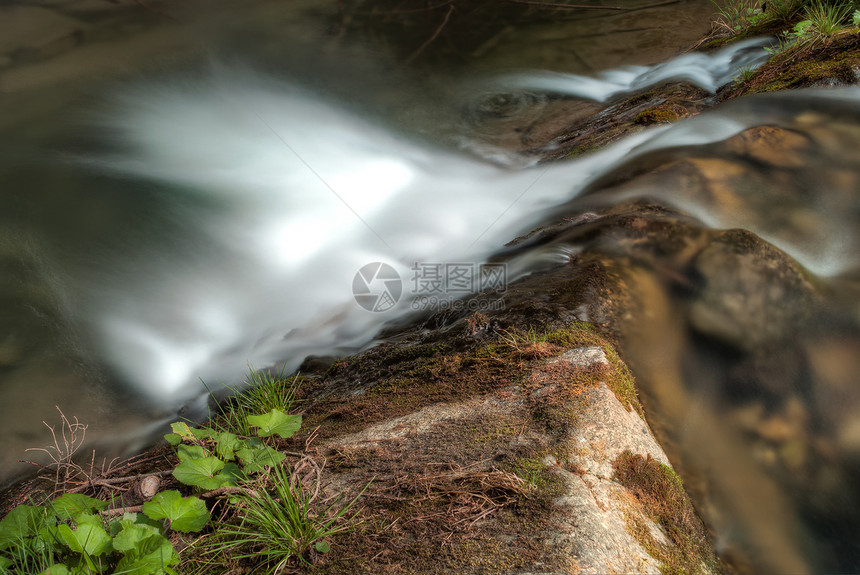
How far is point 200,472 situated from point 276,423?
1.12 ft

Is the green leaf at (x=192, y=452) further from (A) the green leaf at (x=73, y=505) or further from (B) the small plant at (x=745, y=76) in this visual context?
(B) the small plant at (x=745, y=76)

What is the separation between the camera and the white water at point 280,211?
4.64 metres

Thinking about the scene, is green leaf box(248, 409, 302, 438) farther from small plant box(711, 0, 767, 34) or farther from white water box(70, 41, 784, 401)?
small plant box(711, 0, 767, 34)

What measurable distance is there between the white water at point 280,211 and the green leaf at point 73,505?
7.31 feet

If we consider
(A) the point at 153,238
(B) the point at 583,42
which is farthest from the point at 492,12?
(A) the point at 153,238

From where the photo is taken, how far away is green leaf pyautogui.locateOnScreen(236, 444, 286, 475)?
6.98 ft

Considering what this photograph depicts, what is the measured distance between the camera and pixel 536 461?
197 centimetres

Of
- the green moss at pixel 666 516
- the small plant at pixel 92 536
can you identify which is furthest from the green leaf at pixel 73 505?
the green moss at pixel 666 516

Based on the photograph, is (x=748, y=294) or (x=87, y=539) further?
(x=748, y=294)

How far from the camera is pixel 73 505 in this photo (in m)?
2.11

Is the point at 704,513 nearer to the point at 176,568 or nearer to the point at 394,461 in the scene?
the point at 394,461

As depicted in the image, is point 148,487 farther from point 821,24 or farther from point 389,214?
point 821,24

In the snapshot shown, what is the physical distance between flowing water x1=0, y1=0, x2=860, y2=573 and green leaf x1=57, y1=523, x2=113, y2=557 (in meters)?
2.07

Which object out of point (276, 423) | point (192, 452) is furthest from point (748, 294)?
point (192, 452)
